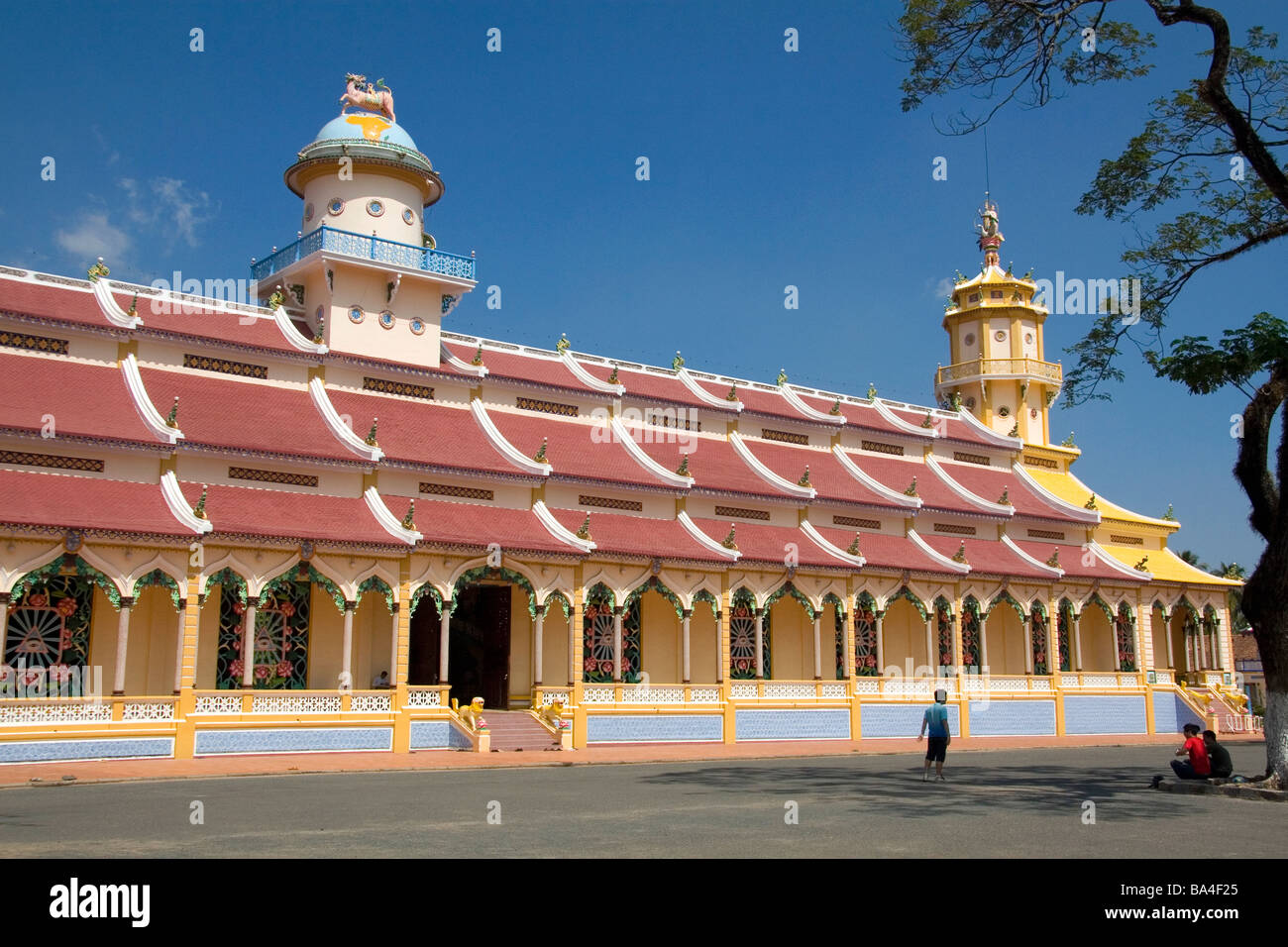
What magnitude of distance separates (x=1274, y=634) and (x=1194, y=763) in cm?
216

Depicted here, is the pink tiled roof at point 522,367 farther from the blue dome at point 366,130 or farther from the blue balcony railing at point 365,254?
the blue dome at point 366,130

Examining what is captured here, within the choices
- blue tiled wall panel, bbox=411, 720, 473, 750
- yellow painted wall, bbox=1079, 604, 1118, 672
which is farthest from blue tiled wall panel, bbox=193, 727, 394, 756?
yellow painted wall, bbox=1079, 604, 1118, 672

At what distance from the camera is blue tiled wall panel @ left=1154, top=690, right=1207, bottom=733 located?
3759cm

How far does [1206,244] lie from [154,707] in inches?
772

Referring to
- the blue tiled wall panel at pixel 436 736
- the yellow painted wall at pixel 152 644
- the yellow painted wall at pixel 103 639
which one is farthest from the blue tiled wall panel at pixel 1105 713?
the yellow painted wall at pixel 103 639

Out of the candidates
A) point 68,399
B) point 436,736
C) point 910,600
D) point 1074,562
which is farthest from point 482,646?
point 1074,562

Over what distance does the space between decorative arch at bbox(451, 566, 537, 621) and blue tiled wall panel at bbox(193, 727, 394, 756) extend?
3.67 meters

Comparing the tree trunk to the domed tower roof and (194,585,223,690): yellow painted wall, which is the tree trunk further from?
the domed tower roof

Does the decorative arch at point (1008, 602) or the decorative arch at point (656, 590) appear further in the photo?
A: the decorative arch at point (1008, 602)

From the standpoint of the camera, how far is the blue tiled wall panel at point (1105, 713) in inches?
1409

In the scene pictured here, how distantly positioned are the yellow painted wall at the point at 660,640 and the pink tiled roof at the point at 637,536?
1.77 m

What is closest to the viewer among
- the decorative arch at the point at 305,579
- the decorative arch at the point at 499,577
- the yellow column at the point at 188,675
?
the yellow column at the point at 188,675

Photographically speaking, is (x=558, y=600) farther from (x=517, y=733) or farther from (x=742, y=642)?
(x=742, y=642)

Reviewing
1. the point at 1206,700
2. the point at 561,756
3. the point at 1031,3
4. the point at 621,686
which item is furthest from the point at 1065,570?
the point at 1031,3
